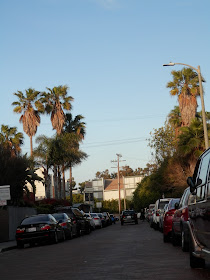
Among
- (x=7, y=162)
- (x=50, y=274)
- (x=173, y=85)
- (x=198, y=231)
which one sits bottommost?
(x=50, y=274)

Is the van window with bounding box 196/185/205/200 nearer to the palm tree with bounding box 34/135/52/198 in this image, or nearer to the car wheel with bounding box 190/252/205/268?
the car wheel with bounding box 190/252/205/268

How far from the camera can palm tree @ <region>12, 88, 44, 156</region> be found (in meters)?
55.5

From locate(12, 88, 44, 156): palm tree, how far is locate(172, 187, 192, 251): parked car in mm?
40094

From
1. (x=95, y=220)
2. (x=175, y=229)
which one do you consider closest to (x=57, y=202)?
(x=95, y=220)

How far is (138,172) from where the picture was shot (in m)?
132

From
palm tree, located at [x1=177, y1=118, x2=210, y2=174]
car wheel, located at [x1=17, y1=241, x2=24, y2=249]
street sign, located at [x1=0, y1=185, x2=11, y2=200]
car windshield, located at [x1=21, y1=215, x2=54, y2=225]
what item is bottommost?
car wheel, located at [x1=17, y1=241, x2=24, y2=249]

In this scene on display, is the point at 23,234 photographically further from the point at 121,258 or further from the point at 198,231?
the point at 198,231

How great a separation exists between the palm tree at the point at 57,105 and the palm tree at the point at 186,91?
14.9 m

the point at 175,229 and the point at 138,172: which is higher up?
the point at 138,172

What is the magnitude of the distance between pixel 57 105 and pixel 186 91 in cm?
1736

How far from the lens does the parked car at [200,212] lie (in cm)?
786

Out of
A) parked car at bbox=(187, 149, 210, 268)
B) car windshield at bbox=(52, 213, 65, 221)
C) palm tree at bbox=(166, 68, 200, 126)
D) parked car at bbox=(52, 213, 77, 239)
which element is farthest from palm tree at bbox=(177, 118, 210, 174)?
parked car at bbox=(187, 149, 210, 268)

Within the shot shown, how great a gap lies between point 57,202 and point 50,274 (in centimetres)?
3894

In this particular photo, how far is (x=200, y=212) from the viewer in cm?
836
